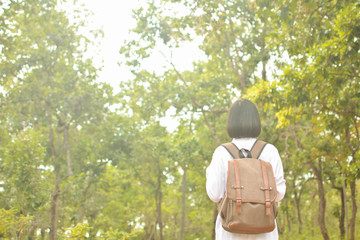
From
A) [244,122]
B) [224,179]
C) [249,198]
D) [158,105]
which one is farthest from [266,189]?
[158,105]

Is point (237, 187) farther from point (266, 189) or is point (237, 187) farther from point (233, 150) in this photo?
point (233, 150)

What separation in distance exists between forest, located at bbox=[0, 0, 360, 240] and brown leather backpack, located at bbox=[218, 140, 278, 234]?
11.0 ft

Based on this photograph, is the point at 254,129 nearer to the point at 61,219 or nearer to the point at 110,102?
the point at 61,219

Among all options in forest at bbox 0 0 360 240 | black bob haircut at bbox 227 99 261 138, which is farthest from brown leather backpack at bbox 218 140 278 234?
forest at bbox 0 0 360 240

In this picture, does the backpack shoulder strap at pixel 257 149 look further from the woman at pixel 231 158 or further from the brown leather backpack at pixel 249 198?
the brown leather backpack at pixel 249 198

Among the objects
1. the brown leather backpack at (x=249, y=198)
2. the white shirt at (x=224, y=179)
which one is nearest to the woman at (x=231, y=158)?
the white shirt at (x=224, y=179)

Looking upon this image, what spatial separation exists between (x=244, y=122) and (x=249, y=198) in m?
0.57

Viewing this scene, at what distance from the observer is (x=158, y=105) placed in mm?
13531

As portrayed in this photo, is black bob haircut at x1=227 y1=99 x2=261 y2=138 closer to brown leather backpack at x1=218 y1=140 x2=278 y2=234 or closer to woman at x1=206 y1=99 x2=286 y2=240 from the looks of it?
woman at x1=206 y1=99 x2=286 y2=240

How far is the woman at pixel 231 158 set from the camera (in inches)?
95.0

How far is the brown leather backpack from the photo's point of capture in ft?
7.35

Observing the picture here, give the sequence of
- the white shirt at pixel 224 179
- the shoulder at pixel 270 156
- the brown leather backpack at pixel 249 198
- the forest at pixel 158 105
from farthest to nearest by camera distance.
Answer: the forest at pixel 158 105
the shoulder at pixel 270 156
the white shirt at pixel 224 179
the brown leather backpack at pixel 249 198

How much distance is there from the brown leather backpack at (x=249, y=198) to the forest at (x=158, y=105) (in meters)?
3.35

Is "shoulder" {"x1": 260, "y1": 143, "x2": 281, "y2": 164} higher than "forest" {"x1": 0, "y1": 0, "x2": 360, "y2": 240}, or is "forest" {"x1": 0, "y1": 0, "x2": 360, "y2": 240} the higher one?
"forest" {"x1": 0, "y1": 0, "x2": 360, "y2": 240}
